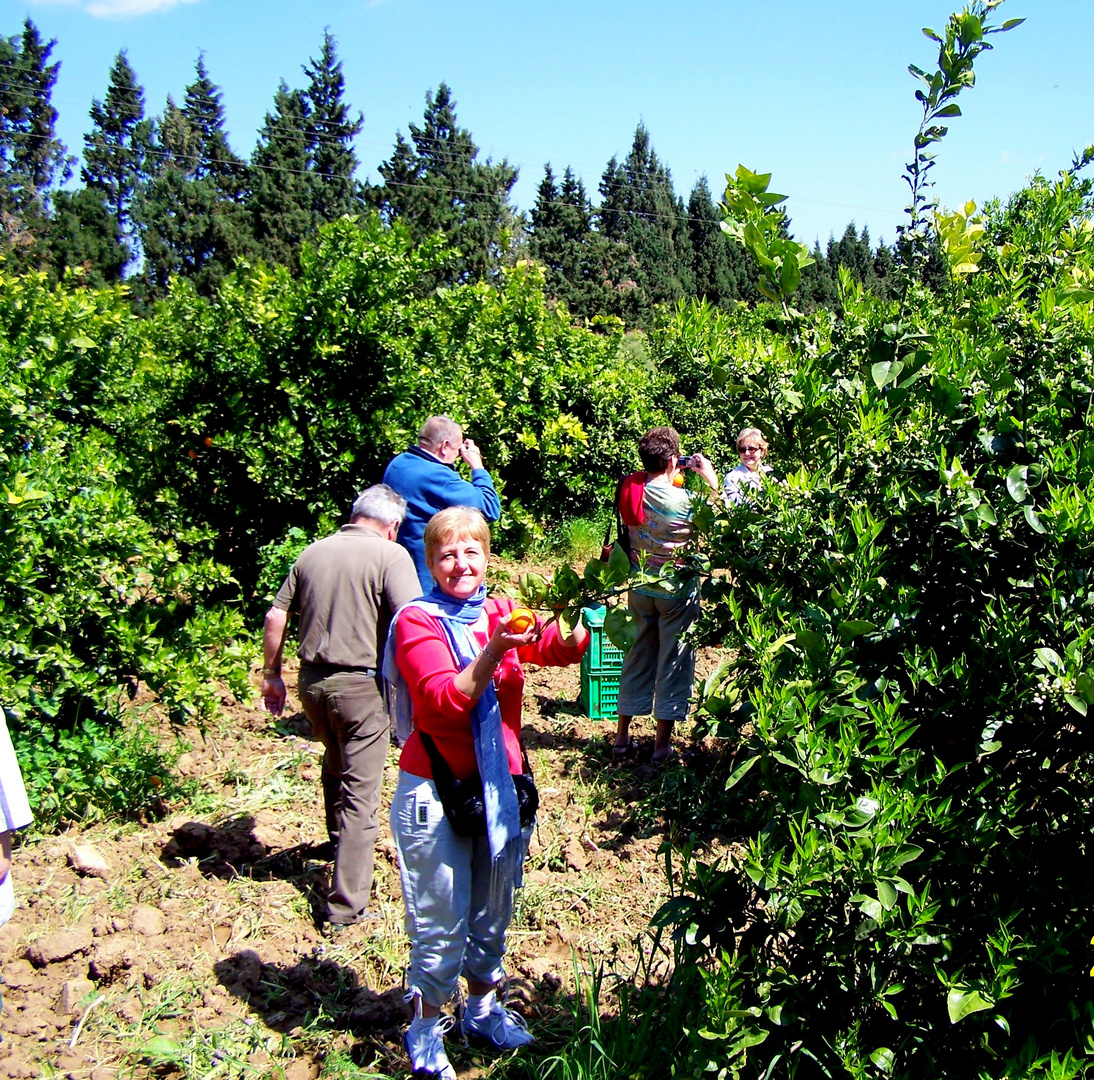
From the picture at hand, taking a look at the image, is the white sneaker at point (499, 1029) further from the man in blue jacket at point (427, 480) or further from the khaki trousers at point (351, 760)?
the man in blue jacket at point (427, 480)

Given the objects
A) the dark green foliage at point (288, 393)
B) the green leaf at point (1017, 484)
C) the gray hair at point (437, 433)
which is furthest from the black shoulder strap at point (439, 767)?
the dark green foliage at point (288, 393)

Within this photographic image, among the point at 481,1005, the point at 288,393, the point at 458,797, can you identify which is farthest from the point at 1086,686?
the point at 288,393

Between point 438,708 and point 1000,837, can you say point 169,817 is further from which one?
point 1000,837

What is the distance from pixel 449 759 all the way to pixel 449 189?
42.1m

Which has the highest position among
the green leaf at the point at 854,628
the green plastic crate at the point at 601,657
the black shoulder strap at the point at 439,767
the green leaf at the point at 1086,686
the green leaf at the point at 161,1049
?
the green leaf at the point at 854,628

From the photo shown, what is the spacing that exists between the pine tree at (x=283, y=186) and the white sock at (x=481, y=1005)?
36.7 metres

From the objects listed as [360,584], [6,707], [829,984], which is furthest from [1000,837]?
[6,707]

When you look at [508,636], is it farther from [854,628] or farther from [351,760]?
[351,760]

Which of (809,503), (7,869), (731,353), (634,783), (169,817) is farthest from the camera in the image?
(634,783)

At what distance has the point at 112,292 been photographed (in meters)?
10.2

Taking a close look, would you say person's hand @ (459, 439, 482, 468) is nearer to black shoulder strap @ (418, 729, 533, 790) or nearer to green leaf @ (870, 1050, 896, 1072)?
black shoulder strap @ (418, 729, 533, 790)

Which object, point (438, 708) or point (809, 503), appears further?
point (438, 708)

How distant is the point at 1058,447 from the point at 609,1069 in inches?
79.2

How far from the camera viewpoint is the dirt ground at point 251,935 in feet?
10.8
